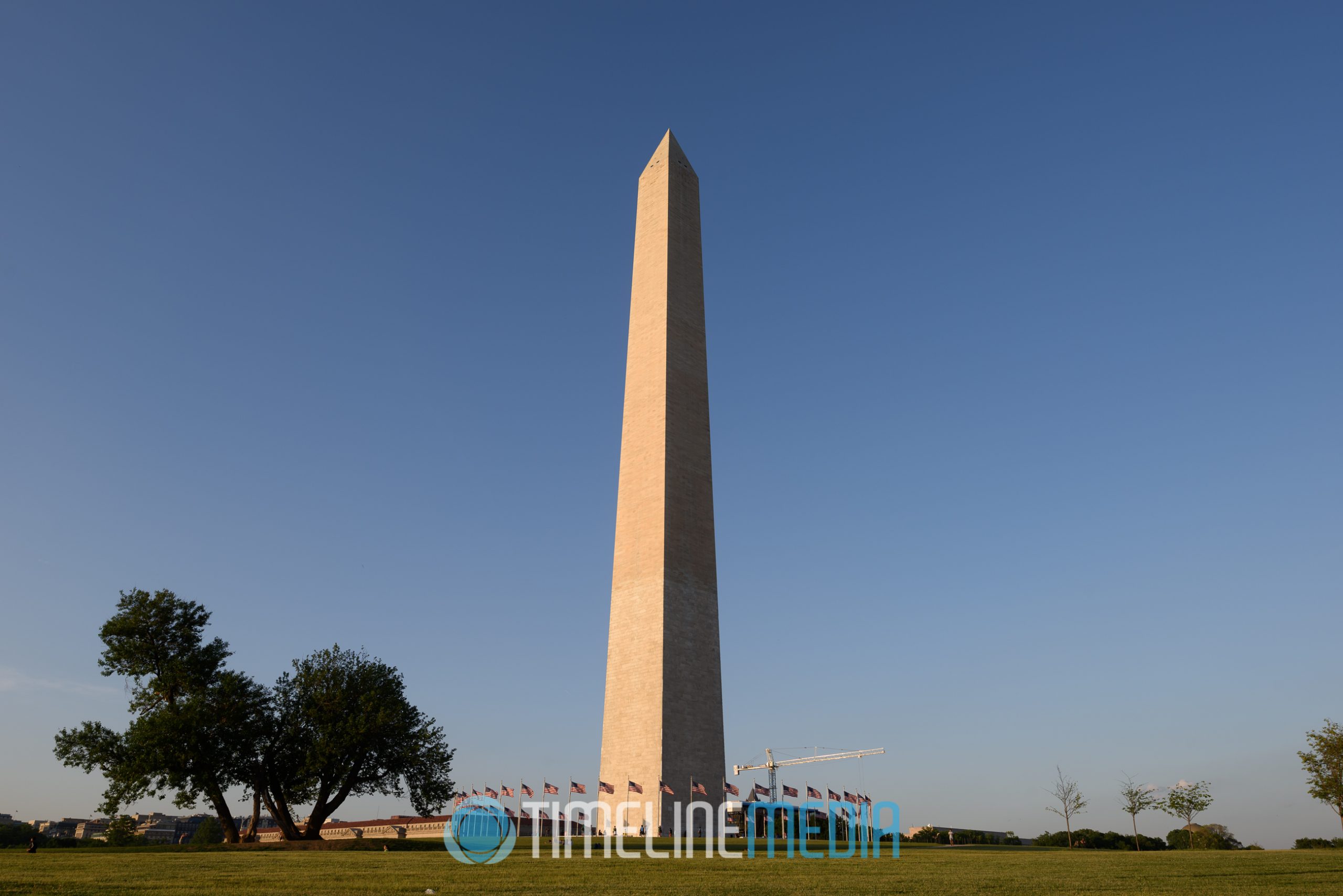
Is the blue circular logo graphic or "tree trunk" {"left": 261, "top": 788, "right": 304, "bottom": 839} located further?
"tree trunk" {"left": 261, "top": 788, "right": 304, "bottom": 839}

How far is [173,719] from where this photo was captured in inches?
1479

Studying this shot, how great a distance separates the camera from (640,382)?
139 feet

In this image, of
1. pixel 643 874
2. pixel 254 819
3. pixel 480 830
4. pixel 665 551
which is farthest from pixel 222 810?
pixel 643 874

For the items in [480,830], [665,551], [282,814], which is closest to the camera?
[480,830]

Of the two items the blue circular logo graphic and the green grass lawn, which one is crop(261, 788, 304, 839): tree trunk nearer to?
the blue circular logo graphic

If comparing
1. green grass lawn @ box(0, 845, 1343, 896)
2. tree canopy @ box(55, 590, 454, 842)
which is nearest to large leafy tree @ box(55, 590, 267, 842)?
tree canopy @ box(55, 590, 454, 842)

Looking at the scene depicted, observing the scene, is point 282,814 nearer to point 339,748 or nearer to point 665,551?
point 339,748

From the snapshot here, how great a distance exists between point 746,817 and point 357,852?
18241mm

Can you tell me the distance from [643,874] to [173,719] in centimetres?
2852

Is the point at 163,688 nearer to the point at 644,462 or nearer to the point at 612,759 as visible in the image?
the point at 612,759

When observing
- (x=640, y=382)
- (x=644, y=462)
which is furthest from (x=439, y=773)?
(x=640, y=382)

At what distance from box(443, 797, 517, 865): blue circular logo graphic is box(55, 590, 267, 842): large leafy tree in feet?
33.4

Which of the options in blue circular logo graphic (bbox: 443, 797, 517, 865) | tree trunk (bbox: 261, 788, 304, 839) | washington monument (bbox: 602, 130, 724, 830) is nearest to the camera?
blue circular logo graphic (bbox: 443, 797, 517, 865)

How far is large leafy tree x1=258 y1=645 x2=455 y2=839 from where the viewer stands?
39.7 m
